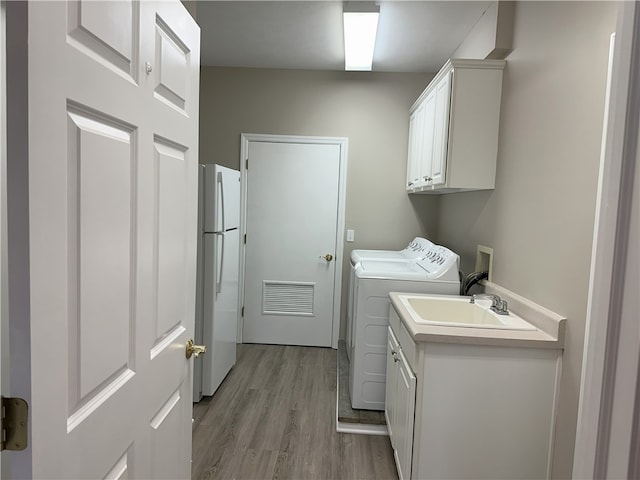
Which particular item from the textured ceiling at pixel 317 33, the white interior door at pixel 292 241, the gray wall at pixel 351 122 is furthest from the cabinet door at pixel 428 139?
the white interior door at pixel 292 241

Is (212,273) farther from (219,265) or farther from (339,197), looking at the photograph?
(339,197)

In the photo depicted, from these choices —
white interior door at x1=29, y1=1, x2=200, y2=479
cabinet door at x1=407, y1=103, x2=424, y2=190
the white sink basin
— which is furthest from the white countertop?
cabinet door at x1=407, y1=103, x2=424, y2=190

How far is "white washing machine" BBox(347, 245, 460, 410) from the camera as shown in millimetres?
2676

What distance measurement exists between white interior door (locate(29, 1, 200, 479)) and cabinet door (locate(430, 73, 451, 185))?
1.72 metres

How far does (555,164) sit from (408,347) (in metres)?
1.07

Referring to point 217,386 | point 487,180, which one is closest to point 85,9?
point 487,180

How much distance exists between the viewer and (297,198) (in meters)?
4.06

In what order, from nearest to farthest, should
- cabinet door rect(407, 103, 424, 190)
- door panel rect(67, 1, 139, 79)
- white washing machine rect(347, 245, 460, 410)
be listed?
1. door panel rect(67, 1, 139, 79)
2. white washing machine rect(347, 245, 460, 410)
3. cabinet door rect(407, 103, 424, 190)

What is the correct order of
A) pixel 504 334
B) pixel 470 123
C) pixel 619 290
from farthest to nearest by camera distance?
1. pixel 470 123
2. pixel 504 334
3. pixel 619 290

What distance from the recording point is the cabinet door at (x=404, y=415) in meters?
1.83

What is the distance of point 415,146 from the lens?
11.6 ft

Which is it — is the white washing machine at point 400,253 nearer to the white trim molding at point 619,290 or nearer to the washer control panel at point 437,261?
the washer control panel at point 437,261

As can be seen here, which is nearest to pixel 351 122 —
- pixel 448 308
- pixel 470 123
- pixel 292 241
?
pixel 292 241

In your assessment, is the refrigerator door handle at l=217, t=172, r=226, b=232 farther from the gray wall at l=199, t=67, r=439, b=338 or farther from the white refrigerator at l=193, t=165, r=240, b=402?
the gray wall at l=199, t=67, r=439, b=338
